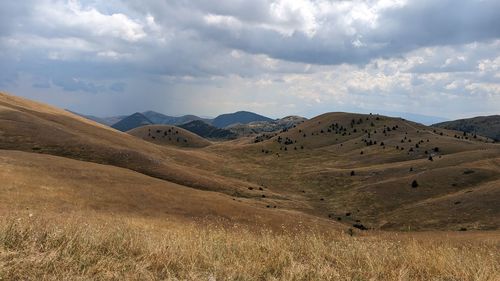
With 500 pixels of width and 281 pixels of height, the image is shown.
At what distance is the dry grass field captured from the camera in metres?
8.78

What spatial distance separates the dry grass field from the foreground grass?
4cm

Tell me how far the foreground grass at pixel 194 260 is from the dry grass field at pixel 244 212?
4 centimetres

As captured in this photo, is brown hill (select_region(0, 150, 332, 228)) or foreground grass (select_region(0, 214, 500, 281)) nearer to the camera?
foreground grass (select_region(0, 214, 500, 281))

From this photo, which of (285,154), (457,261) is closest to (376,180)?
(285,154)

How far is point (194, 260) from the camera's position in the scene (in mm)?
9078

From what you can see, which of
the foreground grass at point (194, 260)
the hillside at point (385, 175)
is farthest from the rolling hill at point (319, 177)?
the foreground grass at point (194, 260)

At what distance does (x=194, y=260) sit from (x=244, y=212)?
3014 cm

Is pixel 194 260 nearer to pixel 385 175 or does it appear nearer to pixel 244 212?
pixel 244 212

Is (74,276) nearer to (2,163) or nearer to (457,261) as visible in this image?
(457,261)

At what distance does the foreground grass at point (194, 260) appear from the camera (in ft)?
26.1

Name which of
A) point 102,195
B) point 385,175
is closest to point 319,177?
point 385,175

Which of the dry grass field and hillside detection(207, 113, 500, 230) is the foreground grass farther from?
hillside detection(207, 113, 500, 230)

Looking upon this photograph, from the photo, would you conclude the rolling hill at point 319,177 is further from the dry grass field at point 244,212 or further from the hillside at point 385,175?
the dry grass field at point 244,212

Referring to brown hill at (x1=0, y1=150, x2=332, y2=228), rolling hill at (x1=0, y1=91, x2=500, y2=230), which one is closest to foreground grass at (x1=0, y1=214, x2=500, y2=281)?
brown hill at (x1=0, y1=150, x2=332, y2=228)
